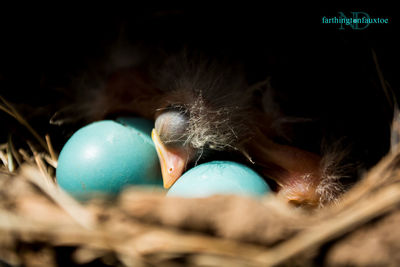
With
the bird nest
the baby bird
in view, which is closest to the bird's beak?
the baby bird

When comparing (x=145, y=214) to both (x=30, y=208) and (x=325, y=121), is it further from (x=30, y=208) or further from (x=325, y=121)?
(x=325, y=121)

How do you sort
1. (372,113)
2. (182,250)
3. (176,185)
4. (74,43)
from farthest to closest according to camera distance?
(74,43) → (372,113) → (176,185) → (182,250)

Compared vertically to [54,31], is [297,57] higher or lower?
lower

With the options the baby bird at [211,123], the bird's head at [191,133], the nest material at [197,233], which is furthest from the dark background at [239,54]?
the nest material at [197,233]

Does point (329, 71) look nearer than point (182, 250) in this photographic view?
No

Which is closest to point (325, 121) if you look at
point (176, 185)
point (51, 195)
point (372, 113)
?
point (372, 113)

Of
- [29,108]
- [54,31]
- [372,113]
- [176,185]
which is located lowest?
[176,185]
